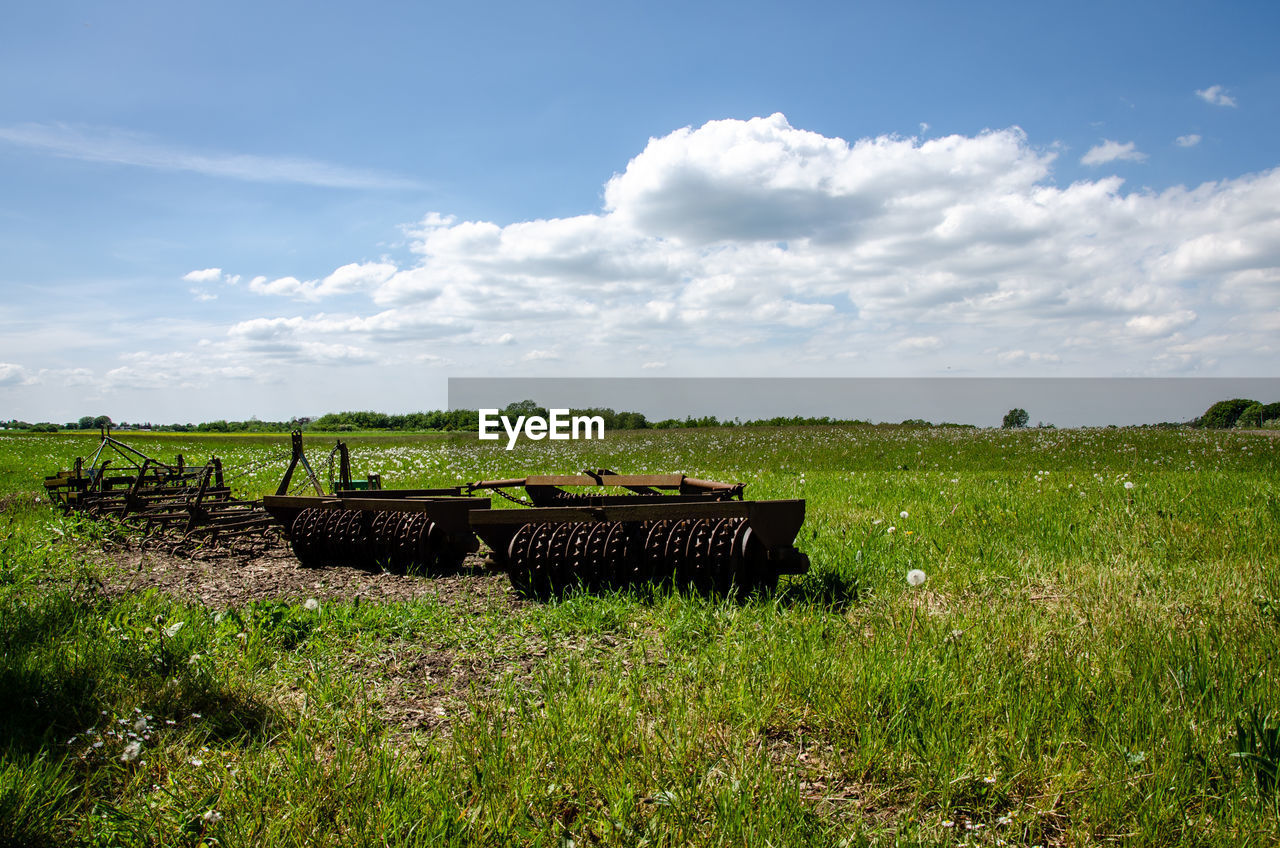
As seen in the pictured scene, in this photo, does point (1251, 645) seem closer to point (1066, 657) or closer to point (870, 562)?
point (1066, 657)

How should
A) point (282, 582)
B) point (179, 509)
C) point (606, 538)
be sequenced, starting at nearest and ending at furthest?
point (606, 538), point (282, 582), point (179, 509)

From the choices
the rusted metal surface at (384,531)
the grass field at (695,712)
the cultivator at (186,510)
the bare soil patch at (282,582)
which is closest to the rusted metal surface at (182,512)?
the cultivator at (186,510)

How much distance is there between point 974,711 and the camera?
10.4 feet

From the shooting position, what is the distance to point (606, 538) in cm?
572

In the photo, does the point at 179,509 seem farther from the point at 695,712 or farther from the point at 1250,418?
the point at 1250,418

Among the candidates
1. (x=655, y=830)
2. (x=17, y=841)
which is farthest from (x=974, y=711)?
(x=17, y=841)

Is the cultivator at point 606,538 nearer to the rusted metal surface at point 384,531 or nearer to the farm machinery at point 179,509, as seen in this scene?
the rusted metal surface at point 384,531

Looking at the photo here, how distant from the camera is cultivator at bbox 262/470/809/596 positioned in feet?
17.1

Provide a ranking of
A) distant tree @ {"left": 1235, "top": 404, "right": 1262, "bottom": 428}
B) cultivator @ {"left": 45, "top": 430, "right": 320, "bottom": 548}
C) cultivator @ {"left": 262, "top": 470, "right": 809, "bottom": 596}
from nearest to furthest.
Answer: cultivator @ {"left": 262, "top": 470, "right": 809, "bottom": 596}, cultivator @ {"left": 45, "top": 430, "right": 320, "bottom": 548}, distant tree @ {"left": 1235, "top": 404, "right": 1262, "bottom": 428}

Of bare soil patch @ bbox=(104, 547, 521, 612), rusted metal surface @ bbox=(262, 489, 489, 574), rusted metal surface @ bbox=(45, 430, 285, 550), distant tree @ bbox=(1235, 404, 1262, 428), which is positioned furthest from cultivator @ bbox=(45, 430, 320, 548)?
distant tree @ bbox=(1235, 404, 1262, 428)

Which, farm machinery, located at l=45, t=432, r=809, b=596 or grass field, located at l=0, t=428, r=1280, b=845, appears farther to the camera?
farm machinery, located at l=45, t=432, r=809, b=596

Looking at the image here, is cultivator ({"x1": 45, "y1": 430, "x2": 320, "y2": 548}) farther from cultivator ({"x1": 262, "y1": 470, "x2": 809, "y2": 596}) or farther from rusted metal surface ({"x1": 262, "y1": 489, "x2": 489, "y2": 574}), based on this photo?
cultivator ({"x1": 262, "y1": 470, "x2": 809, "y2": 596})

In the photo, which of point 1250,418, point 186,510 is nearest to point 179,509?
point 186,510

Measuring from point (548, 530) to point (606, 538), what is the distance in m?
0.51
